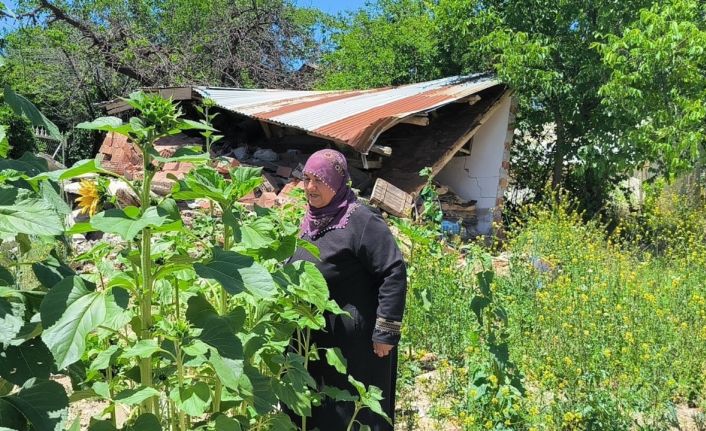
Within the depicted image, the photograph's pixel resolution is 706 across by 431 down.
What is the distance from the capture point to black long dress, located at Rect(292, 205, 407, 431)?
2.48m

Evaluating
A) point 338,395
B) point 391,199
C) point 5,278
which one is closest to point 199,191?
point 5,278

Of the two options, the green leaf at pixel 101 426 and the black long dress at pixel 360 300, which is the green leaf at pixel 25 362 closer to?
the green leaf at pixel 101 426

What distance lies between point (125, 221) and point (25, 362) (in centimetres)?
32

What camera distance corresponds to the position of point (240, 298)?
1889mm

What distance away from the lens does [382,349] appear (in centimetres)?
250

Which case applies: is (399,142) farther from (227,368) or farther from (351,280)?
(227,368)

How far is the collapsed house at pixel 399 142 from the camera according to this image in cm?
789

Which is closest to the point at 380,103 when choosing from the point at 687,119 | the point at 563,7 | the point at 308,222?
the point at 563,7

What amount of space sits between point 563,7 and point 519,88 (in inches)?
62.7

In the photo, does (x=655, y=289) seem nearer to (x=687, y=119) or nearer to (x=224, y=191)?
(x=687, y=119)

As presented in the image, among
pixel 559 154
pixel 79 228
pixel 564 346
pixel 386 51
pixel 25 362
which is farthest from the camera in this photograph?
pixel 386 51

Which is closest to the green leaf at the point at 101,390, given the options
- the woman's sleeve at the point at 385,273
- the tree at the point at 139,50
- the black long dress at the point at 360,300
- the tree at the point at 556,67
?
the black long dress at the point at 360,300

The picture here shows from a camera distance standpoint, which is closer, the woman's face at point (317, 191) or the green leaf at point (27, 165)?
the green leaf at point (27, 165)

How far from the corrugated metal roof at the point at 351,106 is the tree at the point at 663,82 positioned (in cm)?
191
